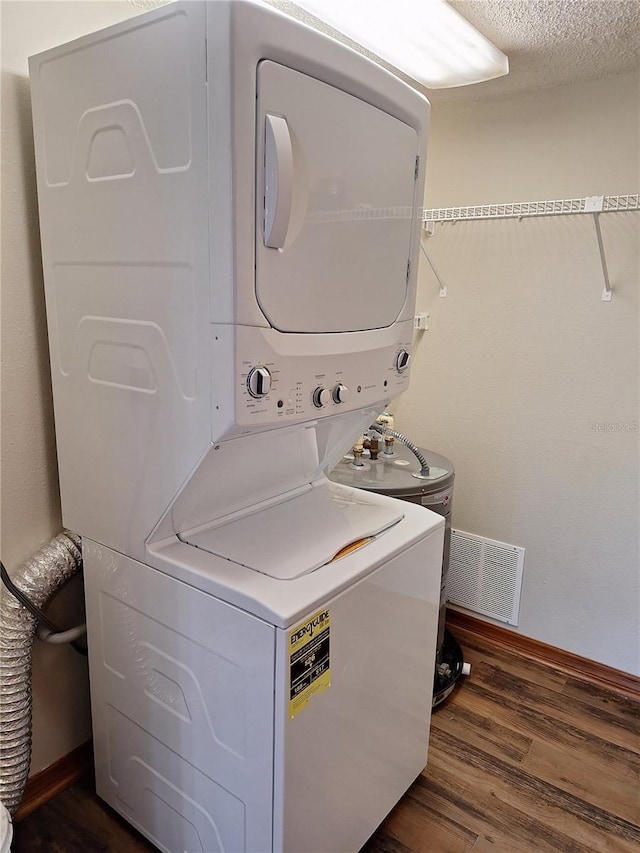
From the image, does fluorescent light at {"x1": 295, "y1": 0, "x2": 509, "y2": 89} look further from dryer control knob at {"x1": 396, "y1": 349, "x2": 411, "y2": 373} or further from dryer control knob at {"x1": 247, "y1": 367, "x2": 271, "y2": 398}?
dryer control knob at {"x1": 247, "y1": 367, "x2": 271, "y2": 398}

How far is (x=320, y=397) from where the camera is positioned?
1261 mm

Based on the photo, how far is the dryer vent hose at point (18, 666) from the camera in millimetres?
1451

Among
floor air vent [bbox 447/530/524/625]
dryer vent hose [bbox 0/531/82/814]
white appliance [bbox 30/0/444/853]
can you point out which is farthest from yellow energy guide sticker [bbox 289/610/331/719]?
floor air vent [bbox 447/530/524/625]

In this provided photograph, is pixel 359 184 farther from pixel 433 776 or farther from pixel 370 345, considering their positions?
pixel 433 776

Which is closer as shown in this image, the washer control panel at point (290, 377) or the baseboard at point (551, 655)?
the washer control panel at point (290, 377)

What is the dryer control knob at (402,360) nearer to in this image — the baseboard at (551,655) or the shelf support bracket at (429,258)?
the shelf support bracket at (429,258)

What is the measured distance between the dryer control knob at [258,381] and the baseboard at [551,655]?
1.97 m

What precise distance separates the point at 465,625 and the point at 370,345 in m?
1.79

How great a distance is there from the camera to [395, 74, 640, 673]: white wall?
2.18 meters

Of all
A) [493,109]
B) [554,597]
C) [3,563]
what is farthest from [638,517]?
[3,563]

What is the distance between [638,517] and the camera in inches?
88.7

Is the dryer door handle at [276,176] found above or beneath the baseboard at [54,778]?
above

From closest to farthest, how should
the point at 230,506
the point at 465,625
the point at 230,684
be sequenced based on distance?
1. the point at 230,684
2. the point at 230,506
3. the point at 465,625

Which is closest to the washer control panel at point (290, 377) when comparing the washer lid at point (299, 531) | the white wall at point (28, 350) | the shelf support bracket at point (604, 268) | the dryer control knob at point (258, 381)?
the dryer control knob at point (258, 381)
